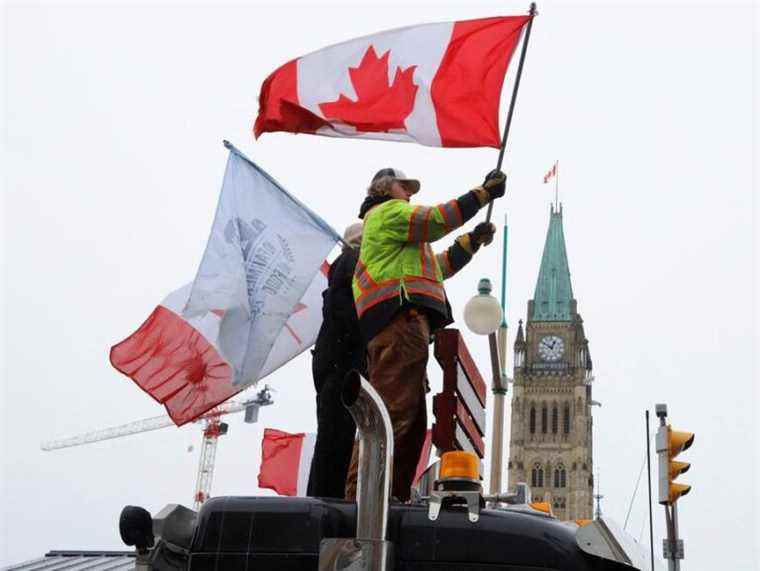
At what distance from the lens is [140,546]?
2.76 m

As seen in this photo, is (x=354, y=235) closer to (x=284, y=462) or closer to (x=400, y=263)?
(x=400, y=263)

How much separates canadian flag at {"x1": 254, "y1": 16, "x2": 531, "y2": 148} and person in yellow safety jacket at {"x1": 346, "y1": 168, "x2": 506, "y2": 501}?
5.42 feet

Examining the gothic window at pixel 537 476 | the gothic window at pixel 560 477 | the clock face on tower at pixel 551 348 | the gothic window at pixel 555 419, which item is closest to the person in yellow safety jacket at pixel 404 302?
the gothic window at pixel 537 476

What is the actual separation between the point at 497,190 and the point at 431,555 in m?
2.22

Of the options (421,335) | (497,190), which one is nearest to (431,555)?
(421,335)

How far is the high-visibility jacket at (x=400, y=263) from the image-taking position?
436cm

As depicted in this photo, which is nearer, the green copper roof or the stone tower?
the stone tower

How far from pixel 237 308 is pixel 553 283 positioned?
10833 centimetres

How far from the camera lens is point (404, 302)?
175 inches

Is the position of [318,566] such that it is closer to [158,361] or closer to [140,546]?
[140,546]

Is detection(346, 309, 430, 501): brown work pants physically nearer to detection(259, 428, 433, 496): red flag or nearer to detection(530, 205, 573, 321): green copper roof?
detection(259, 428, 433, 496): red flag

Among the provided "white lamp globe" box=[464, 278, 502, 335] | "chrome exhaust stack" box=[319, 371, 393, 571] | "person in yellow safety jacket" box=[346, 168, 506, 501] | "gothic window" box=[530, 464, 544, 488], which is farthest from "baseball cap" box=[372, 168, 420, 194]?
"gothic window" box=[530, 464, 544, 488]

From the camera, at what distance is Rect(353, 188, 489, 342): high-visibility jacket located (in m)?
4.36

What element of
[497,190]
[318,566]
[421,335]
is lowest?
[318,566]
